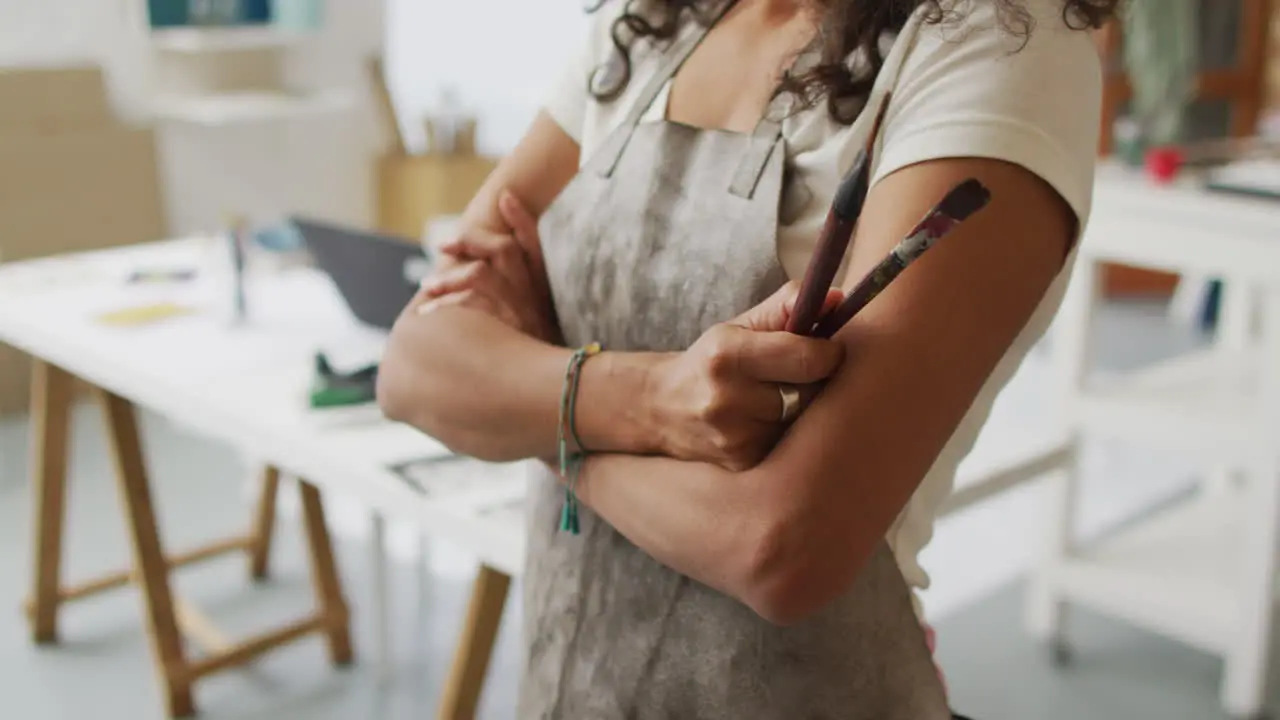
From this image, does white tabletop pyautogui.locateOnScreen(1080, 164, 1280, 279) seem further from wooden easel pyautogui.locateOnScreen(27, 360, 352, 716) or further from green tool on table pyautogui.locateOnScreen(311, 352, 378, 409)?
wooden easel pyautogui.locateOnScreen(27, 360, 352, 716)

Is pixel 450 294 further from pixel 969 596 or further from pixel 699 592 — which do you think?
pixel 969 596

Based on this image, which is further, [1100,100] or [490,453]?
[490,453]

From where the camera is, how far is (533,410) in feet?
3.24

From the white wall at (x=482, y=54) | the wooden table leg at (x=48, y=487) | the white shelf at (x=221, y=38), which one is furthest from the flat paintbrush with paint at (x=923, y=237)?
the white wall at (x=482, y=54)

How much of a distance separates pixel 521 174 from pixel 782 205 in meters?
0.38

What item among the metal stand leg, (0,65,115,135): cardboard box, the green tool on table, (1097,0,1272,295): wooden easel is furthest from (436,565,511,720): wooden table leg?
(1097,0,1272,295): wooden easel

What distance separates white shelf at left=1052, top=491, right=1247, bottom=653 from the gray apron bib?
1.90 metres

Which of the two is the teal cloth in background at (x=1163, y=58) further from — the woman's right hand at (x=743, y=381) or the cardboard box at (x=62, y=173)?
the cardboard box at (x=62, y=173)

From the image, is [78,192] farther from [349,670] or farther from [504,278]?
[504,278]

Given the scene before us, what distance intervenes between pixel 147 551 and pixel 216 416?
730 mm

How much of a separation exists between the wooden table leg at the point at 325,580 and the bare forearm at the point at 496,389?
4.95 ft

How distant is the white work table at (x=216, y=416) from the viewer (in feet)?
5.29

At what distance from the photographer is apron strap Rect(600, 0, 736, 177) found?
1.03m

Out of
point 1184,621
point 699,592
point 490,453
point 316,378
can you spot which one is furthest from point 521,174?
point 1184,621
